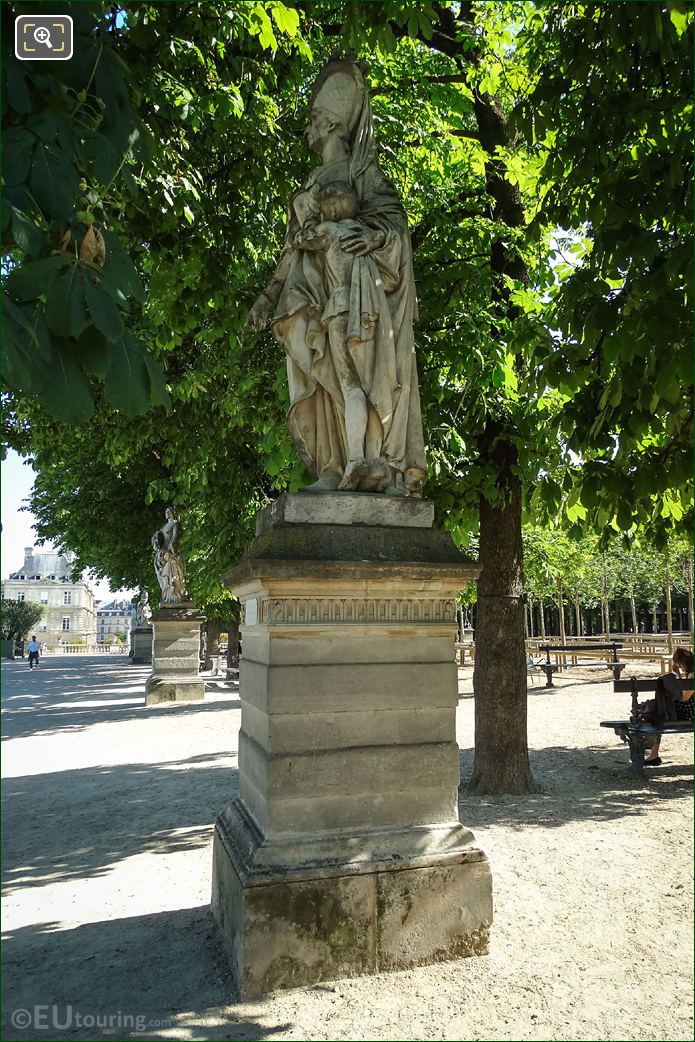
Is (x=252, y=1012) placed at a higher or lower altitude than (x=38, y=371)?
lower

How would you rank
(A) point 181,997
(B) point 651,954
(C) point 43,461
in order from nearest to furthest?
(A) point 181,997 < (B) point 651,954 < (C) point 43,461

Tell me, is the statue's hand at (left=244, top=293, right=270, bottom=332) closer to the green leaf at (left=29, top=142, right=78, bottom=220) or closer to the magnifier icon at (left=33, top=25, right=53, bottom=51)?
the magnifier icon at (left=33, top=25, right=53, bottom=51)

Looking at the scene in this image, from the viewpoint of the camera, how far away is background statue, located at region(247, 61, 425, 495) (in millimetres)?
4285

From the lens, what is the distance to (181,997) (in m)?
3.45

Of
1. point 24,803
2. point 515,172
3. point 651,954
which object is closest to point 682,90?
point 515,172

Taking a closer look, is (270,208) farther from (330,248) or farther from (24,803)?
(24,803)

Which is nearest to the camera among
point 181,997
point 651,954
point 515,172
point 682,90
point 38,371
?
point 38,371

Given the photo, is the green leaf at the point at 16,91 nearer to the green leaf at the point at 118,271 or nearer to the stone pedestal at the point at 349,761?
the green leaf at the point at 118,271

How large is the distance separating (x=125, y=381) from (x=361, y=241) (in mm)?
2436

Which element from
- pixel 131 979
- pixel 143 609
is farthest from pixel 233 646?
pixel 131 979

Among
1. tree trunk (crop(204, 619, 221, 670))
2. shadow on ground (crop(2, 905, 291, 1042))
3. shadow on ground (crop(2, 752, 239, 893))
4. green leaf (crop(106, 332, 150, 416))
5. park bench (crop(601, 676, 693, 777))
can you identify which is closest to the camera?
green leaf (crop(106, 332, 150, 416))

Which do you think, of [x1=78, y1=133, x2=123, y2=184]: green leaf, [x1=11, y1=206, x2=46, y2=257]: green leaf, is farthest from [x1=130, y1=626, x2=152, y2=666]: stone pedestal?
[x1=11, y1=206, x2=46, y2=257]: green leaf

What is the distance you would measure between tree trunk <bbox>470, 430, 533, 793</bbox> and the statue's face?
358 centimetres

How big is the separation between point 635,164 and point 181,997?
5501mm
